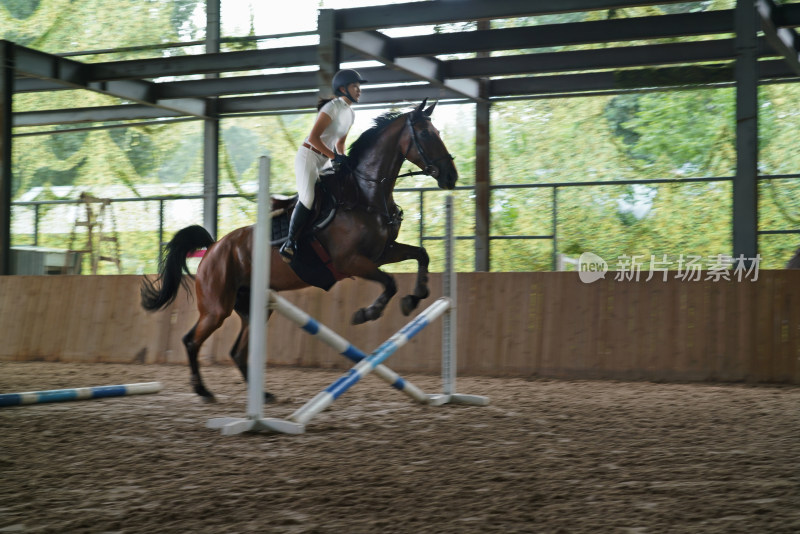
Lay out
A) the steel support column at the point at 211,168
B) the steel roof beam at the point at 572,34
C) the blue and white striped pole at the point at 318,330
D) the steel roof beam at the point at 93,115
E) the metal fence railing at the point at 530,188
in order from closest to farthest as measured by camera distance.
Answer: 1. the blue and white striped pole at the point at 318,330
2. the steel roof beam at the point at 572,34
3. the metal fence railing at the point at 530,188
4. the steel support column at the point at 211,168
5. the steel roof beam at the point at 93,115

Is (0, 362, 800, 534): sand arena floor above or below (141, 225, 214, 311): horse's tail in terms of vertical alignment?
below

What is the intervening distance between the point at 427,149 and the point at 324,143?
92cm

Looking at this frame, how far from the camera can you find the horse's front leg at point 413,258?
22.0 ft

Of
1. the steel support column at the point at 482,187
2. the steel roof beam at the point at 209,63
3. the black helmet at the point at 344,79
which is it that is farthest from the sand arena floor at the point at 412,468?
the steel support column at the point at 482,187

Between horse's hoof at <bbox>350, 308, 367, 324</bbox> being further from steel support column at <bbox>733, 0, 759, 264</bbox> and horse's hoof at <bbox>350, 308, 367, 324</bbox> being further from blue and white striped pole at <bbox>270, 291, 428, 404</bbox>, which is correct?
steel support column at <bbox>733, 0, 759, 264</bbox>

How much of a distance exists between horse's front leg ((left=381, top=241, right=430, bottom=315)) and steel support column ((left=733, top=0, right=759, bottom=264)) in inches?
205

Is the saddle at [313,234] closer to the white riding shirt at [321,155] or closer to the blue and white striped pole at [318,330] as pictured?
the white riding shirt at [321,155]

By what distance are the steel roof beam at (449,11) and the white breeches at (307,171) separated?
4667 millimetres

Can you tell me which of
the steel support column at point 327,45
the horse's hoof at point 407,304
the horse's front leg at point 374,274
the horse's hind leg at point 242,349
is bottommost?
the horse's hind leg at point 242,349

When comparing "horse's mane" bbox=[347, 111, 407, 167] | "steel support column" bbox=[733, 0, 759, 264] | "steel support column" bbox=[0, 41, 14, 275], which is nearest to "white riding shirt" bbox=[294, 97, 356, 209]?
"horse's mane" bbox=[347, 111, 407, 167]

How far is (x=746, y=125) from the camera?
34.1ft

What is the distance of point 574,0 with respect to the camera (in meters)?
10.5

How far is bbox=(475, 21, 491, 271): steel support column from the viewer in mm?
15805

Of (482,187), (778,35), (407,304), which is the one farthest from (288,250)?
(482,187)
